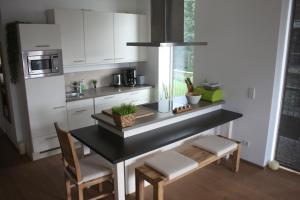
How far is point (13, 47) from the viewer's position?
11.0 feet

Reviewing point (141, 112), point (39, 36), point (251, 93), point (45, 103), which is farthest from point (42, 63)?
point (251, 93)

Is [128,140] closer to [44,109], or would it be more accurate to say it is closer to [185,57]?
[44,109]

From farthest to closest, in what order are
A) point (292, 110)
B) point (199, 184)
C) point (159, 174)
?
point (292, 110)
point (199, 184)
point (159, 174)

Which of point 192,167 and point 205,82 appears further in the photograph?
point 205,82

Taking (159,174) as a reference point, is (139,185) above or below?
below

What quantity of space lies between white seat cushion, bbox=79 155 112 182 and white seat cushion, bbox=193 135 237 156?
3.61 feet

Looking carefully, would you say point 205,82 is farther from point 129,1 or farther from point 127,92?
point 129,1

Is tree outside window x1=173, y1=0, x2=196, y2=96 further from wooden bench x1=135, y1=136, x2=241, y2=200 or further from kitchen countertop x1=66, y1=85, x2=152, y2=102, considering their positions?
wooden bench x1=135, y1=136, x2=241, y2=200

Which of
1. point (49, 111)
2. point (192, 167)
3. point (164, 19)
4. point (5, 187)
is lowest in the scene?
point (5, 187)

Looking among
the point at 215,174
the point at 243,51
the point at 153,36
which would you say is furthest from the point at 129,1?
the point at 215,174

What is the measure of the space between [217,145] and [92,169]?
1398mm

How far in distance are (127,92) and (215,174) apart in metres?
2.00

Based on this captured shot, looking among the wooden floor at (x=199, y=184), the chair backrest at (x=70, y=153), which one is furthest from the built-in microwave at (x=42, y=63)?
the chair backrest at (x=70, y=153)

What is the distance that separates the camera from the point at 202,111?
10.7 ft
